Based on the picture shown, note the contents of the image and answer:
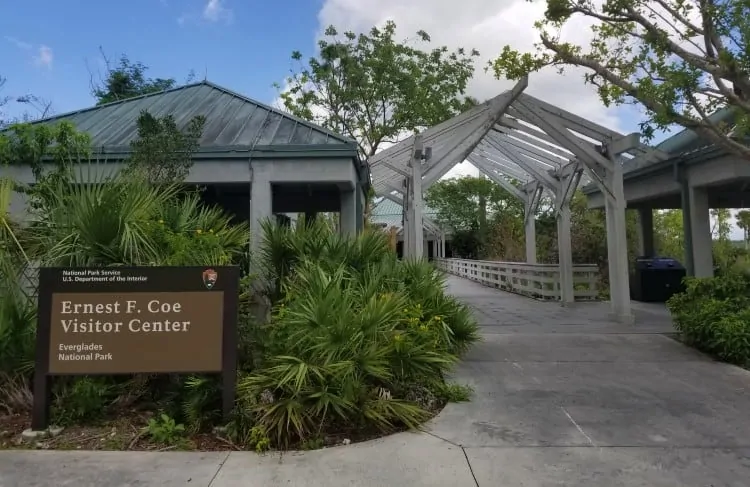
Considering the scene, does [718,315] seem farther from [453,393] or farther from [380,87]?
[380,87]

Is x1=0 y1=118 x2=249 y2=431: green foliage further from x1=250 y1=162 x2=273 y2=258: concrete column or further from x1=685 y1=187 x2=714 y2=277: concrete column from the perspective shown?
x1=685 y1=187 x2=714 y2=277: concrete column

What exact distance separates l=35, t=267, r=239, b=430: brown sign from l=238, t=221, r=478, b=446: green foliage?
20.5 inches

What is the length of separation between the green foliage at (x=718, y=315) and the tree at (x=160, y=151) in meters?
7.86

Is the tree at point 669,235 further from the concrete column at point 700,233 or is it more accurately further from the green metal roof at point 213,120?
the green metal roof at point 213,120

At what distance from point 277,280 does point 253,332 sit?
157 centimetres

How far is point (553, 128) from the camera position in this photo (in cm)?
1143

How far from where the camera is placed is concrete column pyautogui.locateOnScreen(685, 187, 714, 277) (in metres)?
11.6

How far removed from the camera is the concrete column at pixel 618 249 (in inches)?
431

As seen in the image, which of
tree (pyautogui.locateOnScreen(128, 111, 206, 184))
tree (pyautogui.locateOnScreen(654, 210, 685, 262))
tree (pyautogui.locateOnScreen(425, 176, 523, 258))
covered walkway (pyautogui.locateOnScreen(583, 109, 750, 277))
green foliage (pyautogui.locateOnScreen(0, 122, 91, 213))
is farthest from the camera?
tree (pyautogui.locateOnScreen(425, 176, 523, 258))

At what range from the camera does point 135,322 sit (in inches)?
202

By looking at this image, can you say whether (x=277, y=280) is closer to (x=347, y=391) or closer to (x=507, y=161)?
(x=347, y=391)

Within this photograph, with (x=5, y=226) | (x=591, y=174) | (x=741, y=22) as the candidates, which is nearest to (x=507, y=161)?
(x=591, y=174)

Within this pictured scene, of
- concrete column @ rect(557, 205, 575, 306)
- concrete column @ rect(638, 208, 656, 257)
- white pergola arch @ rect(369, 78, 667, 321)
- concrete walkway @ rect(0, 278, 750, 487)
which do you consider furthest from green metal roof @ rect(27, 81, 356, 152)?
concrete column @ rect(638, 208, 656, 257)

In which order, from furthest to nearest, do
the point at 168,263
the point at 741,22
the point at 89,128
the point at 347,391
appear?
1. the point at 89,128
2. the point at 741,22
3. the point at 168,263
4. the point at 347,391
